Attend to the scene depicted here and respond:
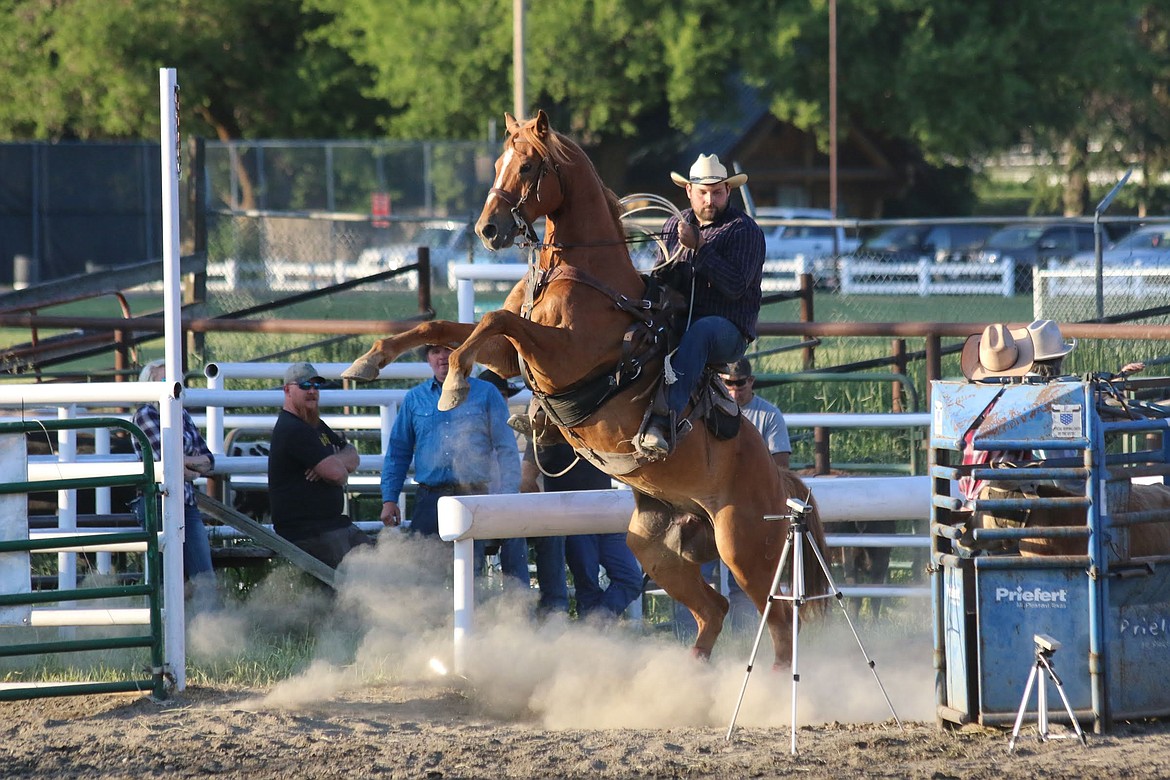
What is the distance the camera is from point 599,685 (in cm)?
715

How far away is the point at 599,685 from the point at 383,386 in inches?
235

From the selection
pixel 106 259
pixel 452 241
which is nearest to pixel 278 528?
pixel 452 241

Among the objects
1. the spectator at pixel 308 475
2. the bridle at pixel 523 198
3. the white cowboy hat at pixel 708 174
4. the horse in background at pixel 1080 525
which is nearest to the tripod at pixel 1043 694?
the horse in background at pixel 1080 525

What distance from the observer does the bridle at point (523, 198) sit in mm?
6570

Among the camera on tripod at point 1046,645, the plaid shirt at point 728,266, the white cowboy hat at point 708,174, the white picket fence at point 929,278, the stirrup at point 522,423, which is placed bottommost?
the camera on tripod at point 1046,645

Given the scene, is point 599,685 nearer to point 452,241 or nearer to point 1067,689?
point 1067,689

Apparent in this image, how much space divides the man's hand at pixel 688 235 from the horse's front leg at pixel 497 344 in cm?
75

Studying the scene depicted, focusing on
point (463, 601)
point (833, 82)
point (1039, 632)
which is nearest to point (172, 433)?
point (463, 601)

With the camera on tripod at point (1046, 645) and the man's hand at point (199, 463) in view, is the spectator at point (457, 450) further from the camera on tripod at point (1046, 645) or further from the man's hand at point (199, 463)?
the camera on tripod at point (1046, 645)

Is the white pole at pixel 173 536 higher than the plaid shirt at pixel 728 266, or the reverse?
the plaid shirt at pixel 728 266

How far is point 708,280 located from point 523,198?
1.08 metres

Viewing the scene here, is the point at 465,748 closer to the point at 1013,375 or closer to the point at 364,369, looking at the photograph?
the point at 364,369

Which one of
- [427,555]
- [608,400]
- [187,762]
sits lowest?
[187,762]

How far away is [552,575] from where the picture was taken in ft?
28.0
